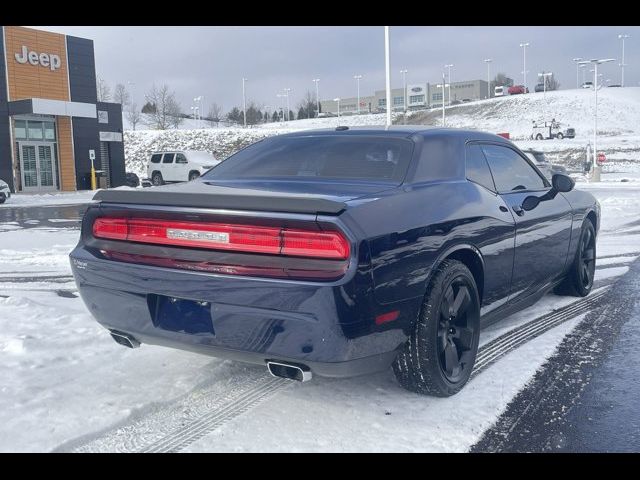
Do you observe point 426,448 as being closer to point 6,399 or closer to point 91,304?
point 91,304

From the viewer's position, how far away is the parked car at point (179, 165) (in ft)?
99.0

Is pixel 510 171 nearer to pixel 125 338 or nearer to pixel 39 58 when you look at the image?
pixel 125 338

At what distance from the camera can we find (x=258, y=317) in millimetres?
2912

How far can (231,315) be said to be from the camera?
2.97m

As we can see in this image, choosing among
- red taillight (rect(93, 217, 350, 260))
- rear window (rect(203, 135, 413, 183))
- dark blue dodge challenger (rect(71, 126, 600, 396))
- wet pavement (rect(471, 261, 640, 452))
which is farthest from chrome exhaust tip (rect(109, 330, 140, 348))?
wet pavement (rect(471, 261, 640, 452))

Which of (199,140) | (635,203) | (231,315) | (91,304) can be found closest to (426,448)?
(231,315)

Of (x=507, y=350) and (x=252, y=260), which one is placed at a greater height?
(x=252, y=260)

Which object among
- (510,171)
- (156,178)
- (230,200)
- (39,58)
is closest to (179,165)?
(156,178)

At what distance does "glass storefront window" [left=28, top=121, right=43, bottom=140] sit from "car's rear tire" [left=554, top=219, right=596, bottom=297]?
27.0 metres

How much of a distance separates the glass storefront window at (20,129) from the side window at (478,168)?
27.2 metres

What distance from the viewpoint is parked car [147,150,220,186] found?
99.0ft

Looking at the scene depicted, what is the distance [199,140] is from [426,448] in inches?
2616
